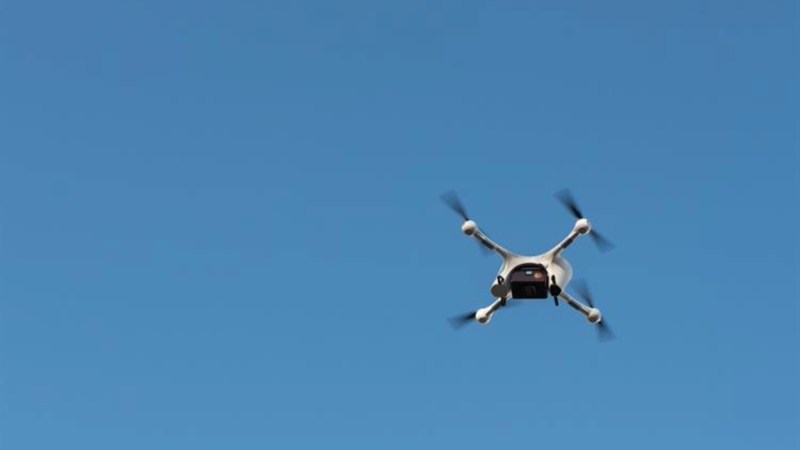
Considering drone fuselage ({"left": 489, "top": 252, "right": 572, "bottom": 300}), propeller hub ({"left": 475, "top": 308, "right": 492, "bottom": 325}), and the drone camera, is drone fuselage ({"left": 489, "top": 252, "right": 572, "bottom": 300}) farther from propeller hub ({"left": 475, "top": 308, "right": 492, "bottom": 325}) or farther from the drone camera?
propeller hub ({"left": 475, "top": 308, "right": 492, "bottom": 325})

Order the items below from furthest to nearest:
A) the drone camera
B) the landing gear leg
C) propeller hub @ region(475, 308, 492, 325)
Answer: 1. propeller hub @ region(475, 308, 492, 325)
2. the drone camera
3. the landing gear leg

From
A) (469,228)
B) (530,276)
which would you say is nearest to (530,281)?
(530,276)

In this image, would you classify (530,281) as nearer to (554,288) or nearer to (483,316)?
Answer: (554,288)

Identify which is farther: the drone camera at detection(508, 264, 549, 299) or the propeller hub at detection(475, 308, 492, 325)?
the propeller hub at detection(475, 308, 492, 325)

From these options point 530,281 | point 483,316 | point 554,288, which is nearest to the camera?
point 554,288

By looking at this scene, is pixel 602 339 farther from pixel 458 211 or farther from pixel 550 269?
pixel 458 211

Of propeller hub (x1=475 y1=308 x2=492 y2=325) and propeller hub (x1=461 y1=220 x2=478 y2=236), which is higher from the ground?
propeller hub (x1=461 y1=220 x2=478 y2=236)

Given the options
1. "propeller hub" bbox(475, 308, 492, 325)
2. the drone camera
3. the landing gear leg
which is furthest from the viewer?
"propeller hub" bbox(475, 308, 492, 325)

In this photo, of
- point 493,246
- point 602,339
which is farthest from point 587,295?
point 493,246
